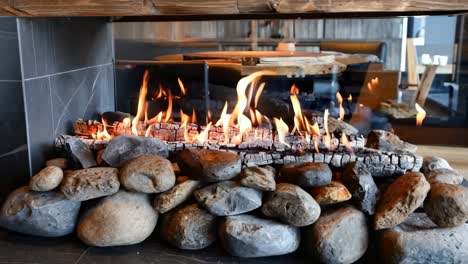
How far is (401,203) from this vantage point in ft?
4.36

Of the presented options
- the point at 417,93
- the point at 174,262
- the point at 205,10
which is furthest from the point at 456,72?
the point at 174,262

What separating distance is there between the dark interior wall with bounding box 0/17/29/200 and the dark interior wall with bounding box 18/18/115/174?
2 centimetres

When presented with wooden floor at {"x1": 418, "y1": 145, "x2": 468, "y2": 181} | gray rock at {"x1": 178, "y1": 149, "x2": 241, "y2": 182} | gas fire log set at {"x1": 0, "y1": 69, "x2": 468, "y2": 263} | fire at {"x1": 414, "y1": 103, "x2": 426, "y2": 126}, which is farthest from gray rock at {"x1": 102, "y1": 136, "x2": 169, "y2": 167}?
fire at {"x1": 414, "y1": 103, "x2": 426, "y2": 126}

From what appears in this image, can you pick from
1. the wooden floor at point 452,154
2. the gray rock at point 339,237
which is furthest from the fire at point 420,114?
the gray rock at point 339,237

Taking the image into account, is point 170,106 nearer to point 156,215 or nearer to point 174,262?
point 156,215

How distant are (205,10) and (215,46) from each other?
1126 mm

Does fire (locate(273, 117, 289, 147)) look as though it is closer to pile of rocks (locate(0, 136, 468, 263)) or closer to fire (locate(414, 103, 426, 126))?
pile of rocks (locate(0, 136, 468, 263))

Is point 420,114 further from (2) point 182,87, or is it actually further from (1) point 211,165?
(1) point 211,165

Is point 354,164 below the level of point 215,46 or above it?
below

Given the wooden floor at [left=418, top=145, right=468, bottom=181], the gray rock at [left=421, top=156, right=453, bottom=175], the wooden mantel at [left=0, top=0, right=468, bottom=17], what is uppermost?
the wooden mantel at [left=0, top=0, right=468, bottom=17]

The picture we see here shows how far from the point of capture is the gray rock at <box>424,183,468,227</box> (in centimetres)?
131

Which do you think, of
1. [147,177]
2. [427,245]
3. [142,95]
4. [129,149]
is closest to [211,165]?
[147,177]

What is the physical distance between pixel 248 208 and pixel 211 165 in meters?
0.16

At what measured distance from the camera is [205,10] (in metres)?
1.38
